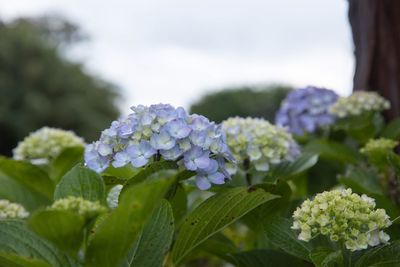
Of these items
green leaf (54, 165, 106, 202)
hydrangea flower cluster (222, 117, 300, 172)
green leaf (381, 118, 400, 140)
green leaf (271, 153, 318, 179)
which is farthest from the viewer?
green leaf (381, 118, 400, 140)

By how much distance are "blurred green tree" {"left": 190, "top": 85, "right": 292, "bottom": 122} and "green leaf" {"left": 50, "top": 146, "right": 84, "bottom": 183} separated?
47.3 ft

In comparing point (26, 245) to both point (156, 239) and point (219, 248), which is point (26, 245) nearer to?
point (156, 239)

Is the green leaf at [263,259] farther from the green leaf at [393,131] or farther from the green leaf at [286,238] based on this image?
the green leaf at [393,131]

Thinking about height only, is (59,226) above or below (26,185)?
above

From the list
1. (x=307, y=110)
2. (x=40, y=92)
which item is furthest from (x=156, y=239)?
(x=40, y=92)

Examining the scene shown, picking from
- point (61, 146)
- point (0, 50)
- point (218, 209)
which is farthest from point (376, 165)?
point (0, 50)

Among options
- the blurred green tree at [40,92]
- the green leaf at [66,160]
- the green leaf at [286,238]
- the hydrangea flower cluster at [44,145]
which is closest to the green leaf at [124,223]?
the green leaf at [286,238]

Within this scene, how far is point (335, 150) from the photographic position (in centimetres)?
228

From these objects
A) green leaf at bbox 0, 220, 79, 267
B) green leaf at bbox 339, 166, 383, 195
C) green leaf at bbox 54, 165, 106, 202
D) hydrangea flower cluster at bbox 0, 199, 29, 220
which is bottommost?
green leaf at bbox 339, 166, 383, 195

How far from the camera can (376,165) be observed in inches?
78.0

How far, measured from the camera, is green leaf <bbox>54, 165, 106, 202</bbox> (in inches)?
49.4

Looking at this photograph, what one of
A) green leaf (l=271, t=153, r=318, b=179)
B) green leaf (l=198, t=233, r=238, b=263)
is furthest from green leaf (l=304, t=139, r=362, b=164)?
green leaf (l=198, t=233, r=238, b=263)

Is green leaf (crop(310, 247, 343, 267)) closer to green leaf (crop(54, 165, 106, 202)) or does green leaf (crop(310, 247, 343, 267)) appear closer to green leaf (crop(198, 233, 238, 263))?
green leaf (crop(54, 165, 106, 202))

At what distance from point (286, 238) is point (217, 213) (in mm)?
149
